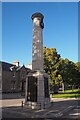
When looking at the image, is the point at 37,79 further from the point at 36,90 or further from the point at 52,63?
the point at 52,63

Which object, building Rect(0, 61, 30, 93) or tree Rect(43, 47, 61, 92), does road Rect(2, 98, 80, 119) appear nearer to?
tree Rect(43, 47, 61, 92)

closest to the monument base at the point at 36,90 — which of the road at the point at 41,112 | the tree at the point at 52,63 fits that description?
the road at the point at 41,112

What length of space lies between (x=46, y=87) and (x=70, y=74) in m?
38.0

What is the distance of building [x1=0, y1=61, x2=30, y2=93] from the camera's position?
55.3 meters

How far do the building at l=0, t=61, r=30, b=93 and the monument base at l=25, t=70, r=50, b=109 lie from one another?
33246 millimetres

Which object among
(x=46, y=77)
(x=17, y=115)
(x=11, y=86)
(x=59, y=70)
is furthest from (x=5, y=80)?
(x=17, y=115)

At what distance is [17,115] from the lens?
16.6 m

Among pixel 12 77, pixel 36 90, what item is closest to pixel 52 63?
pixel 12 77

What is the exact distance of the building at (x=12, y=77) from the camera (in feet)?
182

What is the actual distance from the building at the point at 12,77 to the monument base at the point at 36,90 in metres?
33.2

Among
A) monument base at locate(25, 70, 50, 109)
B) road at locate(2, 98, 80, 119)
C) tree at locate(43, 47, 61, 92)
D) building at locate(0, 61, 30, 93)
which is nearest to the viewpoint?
road at locate(2, 98, 80, 119)

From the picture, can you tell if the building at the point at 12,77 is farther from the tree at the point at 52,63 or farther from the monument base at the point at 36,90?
the monument base at the point at 36,90

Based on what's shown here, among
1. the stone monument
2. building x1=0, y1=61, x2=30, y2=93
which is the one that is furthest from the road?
building x1=0, y1=61, x2=30, y2=93

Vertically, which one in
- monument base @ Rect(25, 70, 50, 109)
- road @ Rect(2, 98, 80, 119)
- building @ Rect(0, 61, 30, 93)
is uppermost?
building @ Rect(0, 61, 30, 93)
